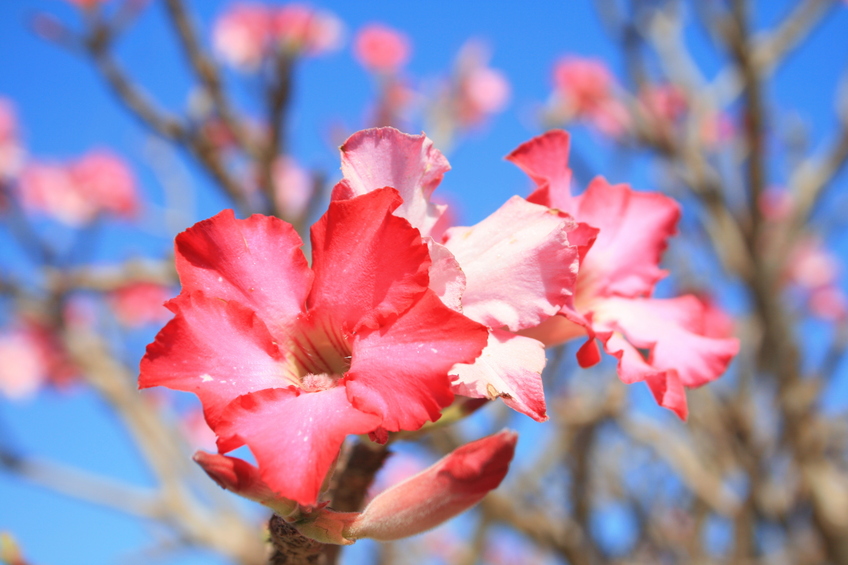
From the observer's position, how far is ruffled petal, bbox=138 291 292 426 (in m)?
0.57

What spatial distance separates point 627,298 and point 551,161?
193 mm

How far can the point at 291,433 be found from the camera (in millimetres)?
544

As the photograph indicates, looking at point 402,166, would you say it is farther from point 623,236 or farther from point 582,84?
point 582,84

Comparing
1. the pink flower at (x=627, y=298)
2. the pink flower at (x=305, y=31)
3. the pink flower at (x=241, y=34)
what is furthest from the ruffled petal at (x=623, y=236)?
the pink flower at (x=241, y=34)

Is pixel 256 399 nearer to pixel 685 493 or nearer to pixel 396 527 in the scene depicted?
pixel 396 527

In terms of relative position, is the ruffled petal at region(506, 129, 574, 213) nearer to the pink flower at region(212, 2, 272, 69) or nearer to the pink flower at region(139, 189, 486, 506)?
the pink flower at region(139, 189, 486, 506)

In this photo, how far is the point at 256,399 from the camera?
22.1 inches

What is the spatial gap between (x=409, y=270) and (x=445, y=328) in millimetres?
64

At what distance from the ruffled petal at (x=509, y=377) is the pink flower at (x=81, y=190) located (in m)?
4.27

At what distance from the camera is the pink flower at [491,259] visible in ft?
2.02

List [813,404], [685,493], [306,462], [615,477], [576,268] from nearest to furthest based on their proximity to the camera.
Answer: [306,462] < [576,268] < [813,404] < [615,477] < [685,493]

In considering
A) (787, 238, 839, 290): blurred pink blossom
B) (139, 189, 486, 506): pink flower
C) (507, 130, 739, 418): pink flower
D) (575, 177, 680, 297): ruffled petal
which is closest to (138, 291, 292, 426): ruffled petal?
(139, 189, 486, 506): pink flower

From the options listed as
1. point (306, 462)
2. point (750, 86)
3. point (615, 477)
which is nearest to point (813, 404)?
point (615, 477)

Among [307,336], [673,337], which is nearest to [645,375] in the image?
[673,337]
